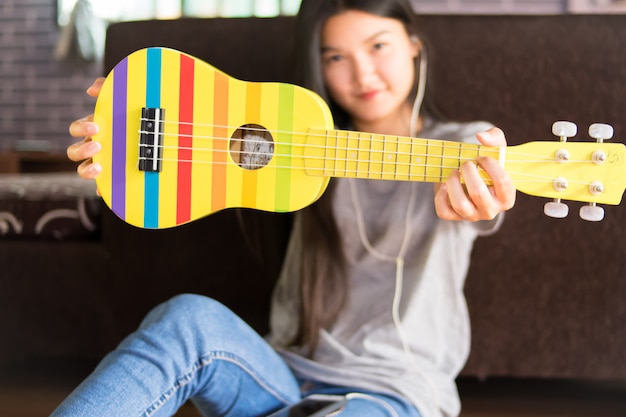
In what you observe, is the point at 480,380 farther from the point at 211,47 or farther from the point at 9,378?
Result: the point at 9,378

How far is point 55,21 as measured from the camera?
3.64 m

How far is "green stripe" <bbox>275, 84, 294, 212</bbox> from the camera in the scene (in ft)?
2.61

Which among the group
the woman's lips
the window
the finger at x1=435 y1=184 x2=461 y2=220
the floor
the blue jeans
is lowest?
the floor

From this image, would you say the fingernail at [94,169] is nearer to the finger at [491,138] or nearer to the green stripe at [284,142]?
the green stripe at [284,142]

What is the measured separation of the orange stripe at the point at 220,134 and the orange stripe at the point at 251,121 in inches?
1.0

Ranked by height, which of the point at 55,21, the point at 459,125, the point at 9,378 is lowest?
the point at 9,378

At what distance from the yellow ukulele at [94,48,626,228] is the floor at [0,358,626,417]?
2.28ft

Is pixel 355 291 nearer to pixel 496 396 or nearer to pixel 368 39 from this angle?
pixel 368 39

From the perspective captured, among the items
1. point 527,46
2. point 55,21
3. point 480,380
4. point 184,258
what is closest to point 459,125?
point 527,46

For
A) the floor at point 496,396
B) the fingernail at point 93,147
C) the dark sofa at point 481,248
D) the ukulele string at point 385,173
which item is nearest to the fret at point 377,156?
the ukulele string at point 385,173

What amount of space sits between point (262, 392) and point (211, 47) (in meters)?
0.70

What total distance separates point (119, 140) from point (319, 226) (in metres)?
0.39

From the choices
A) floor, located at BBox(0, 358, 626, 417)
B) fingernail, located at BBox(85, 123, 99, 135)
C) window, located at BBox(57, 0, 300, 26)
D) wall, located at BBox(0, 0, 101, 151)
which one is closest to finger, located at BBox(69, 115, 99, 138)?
fingernail, located at BBox(85, 123, 99, 135)

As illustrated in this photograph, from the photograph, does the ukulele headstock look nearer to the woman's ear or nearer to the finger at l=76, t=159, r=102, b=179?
the woman's ear
